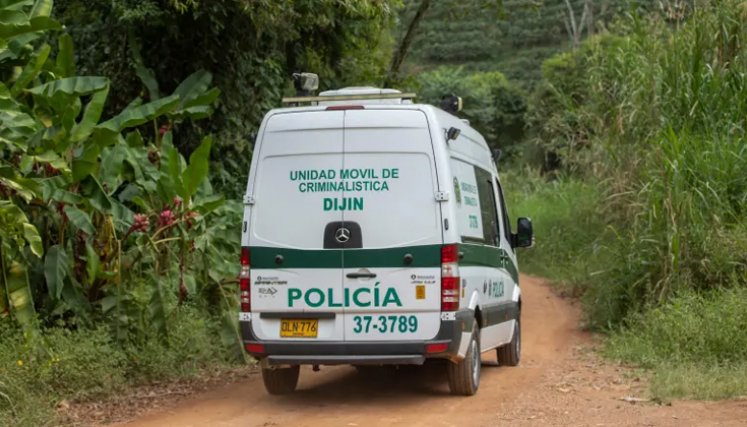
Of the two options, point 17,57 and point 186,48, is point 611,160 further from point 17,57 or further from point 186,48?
point 17,57

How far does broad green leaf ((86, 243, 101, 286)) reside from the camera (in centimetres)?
1062

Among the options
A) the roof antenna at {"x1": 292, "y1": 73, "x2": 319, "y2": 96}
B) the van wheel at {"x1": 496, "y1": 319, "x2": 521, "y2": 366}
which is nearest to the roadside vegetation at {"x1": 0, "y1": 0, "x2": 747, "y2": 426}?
the van wheel at {"x1": 496, "y1": 319, "x2": 521, "y2": 366}

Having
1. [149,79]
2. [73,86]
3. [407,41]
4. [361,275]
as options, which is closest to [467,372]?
[361,275]

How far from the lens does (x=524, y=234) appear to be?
39.8ft

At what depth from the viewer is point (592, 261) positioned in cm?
1723

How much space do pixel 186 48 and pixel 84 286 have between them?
453 centimetres

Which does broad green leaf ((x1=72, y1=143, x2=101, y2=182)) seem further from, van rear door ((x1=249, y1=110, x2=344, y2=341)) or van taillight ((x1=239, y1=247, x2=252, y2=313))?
van taillight ((x1=239, y1=247, x2=252, y2=313))

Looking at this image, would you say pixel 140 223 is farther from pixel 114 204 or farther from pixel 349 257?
pixel 349 257

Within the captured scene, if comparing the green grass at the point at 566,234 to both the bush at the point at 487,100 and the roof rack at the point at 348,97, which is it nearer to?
the roof rack at the point at 348,97

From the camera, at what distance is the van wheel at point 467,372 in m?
9.84

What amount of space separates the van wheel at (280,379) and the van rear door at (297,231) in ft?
2.91

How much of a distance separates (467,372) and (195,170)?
137 inches

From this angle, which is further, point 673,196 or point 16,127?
point 673,196

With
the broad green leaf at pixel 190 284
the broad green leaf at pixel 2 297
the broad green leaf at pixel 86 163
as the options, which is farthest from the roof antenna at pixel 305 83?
the broad green leaf at pixel 2 297
